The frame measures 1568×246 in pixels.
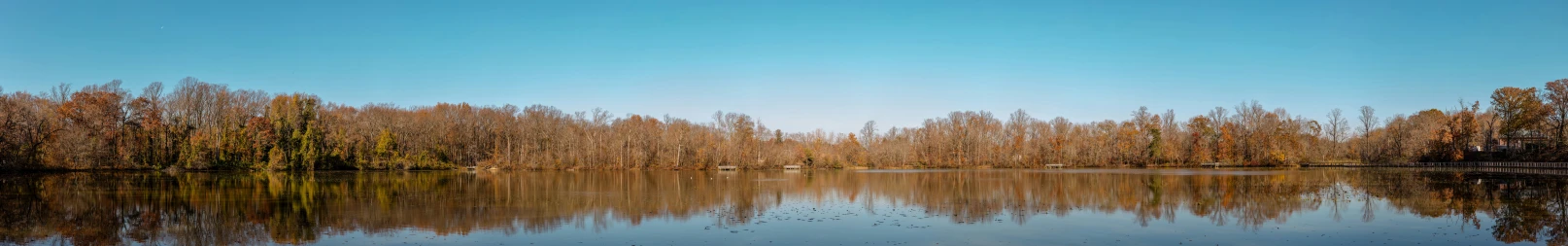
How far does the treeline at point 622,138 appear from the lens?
55.3 metres

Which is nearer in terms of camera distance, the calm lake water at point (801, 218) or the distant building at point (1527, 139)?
the calm lake water at point (801, 218)

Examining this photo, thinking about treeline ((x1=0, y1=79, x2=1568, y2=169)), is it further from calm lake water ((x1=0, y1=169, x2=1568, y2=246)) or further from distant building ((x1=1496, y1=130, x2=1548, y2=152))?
calm lake water ((x1=0, y1=169, x2=1568, y2=246))

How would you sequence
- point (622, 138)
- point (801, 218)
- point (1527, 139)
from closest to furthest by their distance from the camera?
point (801, 218) → point (1527, 139) → point (622, 138)

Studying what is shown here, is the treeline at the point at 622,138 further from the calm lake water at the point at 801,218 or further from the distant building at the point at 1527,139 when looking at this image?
the calm lake water at the point at 801,218

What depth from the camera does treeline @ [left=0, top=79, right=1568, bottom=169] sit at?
181 ft

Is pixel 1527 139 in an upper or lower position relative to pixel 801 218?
upper

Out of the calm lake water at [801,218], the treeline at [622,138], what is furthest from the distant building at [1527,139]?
the calm lake water at [801,218]

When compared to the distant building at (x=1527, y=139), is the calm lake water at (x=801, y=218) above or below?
below

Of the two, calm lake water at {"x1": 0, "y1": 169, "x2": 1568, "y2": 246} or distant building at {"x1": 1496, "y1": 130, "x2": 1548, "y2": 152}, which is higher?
distant building at {"x1": 1496, "y1": 130, "x2": 1548, "y2": 152}

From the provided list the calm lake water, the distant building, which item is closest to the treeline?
the distant building

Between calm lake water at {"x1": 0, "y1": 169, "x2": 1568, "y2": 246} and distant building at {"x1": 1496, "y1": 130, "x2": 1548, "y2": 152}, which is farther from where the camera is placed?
distant building at {"x1": 1496, "y1": 130, "x2": 1548, "y2": 152}

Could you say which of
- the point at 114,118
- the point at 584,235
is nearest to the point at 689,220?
the point at 584,235

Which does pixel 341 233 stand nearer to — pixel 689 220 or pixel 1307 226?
pixel 689 220

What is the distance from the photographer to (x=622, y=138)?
7562 centimetres
